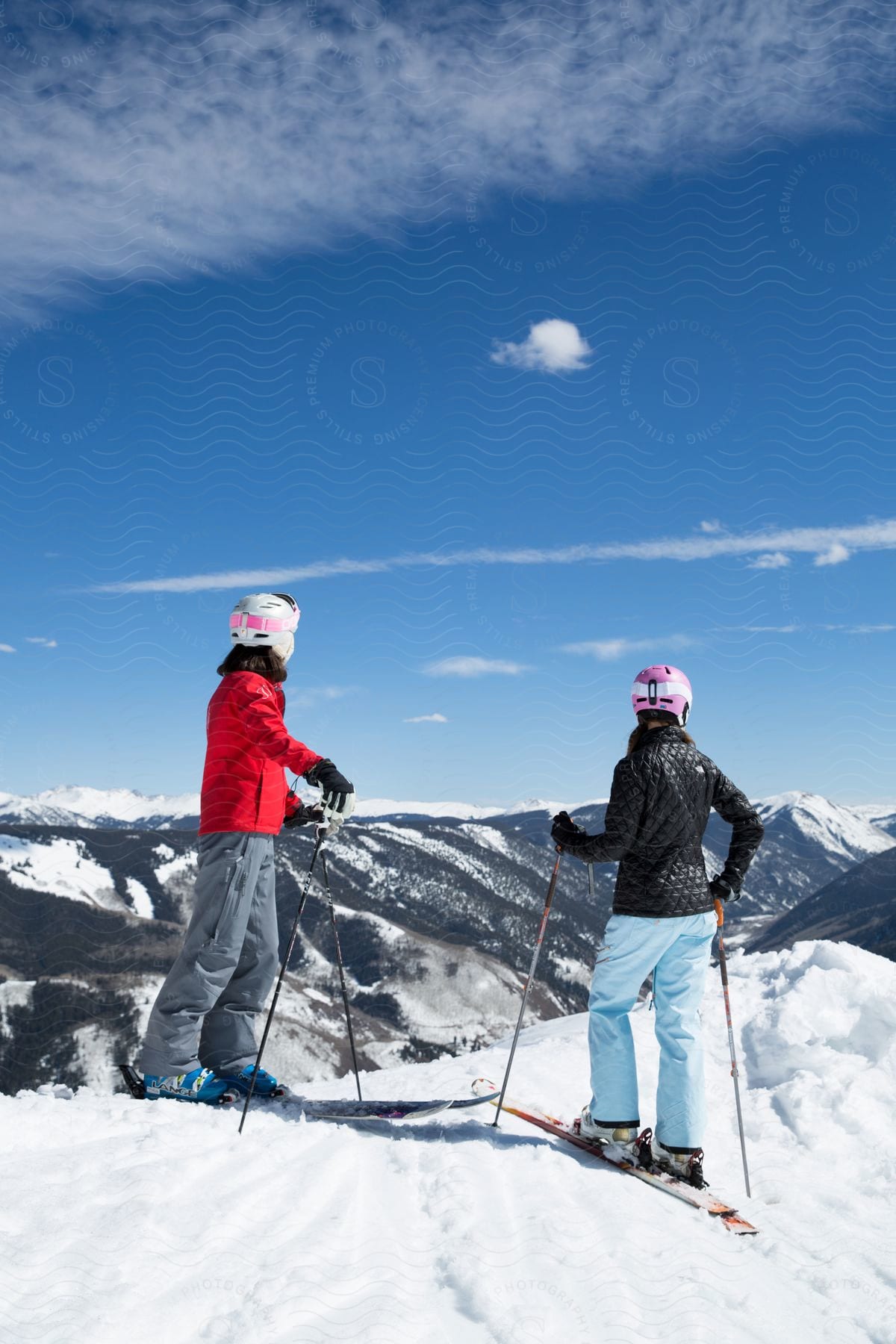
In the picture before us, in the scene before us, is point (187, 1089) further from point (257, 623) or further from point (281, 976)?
point (257, 623)

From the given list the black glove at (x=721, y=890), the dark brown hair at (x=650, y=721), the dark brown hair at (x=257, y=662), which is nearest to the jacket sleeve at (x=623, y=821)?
the dark brown hair at (x=650, y=721)

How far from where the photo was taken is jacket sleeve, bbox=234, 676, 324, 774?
6.25 m

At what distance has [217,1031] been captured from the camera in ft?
22.1

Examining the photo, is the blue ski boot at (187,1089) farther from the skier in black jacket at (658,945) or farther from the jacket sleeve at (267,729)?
the skier in black jacket at (658,945)

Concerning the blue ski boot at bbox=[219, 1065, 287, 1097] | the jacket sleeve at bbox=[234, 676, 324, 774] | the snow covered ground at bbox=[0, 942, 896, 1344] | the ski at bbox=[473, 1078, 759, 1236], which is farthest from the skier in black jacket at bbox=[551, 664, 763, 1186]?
the blue ski boot at bbox=[219, 1065, 287, 1097]

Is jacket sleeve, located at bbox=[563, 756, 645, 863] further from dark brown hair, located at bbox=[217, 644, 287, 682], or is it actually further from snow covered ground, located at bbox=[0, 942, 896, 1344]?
dark brown hair, located at bbox=[217, 644, 287, 682]

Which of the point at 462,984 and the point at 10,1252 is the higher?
the point at 10,1252

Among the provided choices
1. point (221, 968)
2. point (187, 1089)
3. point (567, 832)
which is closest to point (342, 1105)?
point (187, 1089)

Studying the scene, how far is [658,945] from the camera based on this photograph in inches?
230

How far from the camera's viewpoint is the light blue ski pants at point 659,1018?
5777mm

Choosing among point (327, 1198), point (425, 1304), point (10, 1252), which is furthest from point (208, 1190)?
point (425, 1304)

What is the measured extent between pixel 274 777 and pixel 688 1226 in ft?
12.9

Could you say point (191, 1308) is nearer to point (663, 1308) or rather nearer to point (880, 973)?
point (663, 1308)

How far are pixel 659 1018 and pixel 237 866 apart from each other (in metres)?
3.16
